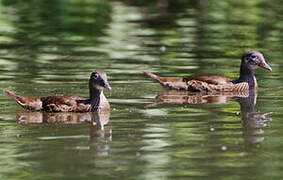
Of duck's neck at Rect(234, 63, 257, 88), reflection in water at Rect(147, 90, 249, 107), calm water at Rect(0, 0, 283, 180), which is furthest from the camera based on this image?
duck's neck at Rect(234, 63, 257, 88)

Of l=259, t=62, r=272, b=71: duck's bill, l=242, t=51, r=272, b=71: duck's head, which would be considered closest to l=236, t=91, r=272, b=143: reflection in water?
l=259, t=62, r=272, b=71: duck's bill

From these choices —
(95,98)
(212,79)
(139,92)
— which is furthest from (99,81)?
(212,79)

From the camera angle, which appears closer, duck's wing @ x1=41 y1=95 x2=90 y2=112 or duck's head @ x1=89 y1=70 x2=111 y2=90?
duck's wing @ x1=41 y1=95 x2=90 y2=112

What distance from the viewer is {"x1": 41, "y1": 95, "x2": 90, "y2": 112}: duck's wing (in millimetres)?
14711

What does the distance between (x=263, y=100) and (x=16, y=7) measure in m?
15.2

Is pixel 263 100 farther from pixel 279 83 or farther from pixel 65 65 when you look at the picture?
pixel 65 65

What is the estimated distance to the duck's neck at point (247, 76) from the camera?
17.5 metres

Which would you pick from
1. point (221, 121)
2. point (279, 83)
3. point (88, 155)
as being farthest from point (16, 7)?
point (88, 155)

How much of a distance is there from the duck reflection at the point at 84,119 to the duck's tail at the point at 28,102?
102 mm

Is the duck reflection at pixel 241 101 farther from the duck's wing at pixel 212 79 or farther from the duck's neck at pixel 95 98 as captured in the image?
the duck's neck at pixel 95 98

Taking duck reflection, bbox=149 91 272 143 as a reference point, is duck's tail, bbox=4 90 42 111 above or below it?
above

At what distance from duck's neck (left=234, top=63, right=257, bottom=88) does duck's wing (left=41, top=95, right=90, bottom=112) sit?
359 centimetres

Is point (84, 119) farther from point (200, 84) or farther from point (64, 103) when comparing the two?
point (200, 84)

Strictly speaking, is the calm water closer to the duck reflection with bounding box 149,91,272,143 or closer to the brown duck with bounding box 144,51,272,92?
the duck reflection with bounding box 149,91,272,143
